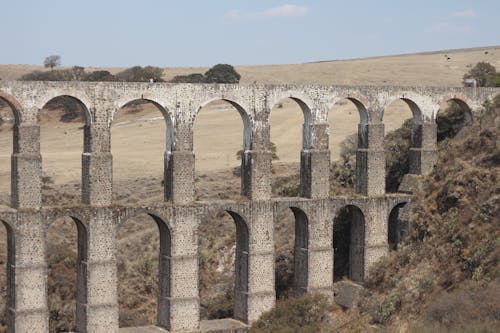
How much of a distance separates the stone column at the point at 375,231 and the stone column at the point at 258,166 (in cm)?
532

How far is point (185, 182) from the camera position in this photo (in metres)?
41.2

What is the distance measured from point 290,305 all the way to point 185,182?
6584 millimetres

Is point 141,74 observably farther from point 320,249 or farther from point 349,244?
point 320,249

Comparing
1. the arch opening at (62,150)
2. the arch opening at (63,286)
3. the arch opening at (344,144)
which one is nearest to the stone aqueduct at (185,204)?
the arch opening at (63,286)

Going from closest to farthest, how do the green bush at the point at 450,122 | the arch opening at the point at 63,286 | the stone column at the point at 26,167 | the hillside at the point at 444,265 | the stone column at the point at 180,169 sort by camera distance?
the hillside at the point at 444,265 < the stone column at the point at 26,167 < the stone column at the point at 180,169 < the arch opening at the point at 63,286 < the green bush at the point at 450,122

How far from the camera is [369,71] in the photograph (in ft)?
347

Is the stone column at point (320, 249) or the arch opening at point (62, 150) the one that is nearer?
the stone column at point (320, 249)

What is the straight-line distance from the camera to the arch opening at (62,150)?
5748 cm

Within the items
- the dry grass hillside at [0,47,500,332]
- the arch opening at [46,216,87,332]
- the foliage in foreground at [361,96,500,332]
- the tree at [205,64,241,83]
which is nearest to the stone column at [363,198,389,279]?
the foliage in foreground at [361,96,500,332]

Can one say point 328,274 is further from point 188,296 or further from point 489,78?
point 489,78

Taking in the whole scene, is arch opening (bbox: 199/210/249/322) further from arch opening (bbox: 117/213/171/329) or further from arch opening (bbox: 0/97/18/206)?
arch opening (bbox: 0/97/18/206)

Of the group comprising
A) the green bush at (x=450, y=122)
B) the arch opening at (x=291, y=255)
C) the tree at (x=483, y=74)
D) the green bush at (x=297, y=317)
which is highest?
the tree at (x=483, y=74)

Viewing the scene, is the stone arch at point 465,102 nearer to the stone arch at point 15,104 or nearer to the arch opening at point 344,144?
the arch opening at point 344,144

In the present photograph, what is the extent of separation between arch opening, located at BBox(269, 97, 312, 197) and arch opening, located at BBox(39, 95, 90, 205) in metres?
9.85
